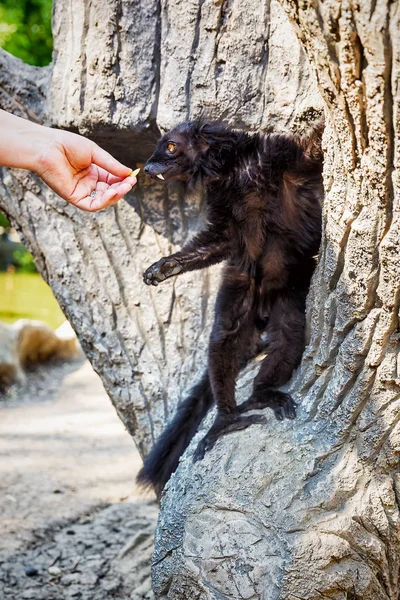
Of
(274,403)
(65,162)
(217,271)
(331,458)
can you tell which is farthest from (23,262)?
(331,458)

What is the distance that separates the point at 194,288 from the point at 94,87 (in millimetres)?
1092

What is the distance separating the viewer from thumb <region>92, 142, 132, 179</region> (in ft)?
9.44

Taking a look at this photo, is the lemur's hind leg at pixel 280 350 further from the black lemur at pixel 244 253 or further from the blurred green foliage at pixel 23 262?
the blurred green foliage at pixel 23 262

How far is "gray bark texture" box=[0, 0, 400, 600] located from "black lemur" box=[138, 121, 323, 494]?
15 cm

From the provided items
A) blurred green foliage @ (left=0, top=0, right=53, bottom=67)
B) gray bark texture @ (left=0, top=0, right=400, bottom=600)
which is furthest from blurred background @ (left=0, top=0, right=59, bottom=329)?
gray bark texture @ (left=0, top=0, right=400, bottom=600)

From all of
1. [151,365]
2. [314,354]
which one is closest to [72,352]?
[151,365]

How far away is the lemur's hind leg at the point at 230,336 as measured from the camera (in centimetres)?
304

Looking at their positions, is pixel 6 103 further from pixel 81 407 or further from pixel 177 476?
pixel 81 407

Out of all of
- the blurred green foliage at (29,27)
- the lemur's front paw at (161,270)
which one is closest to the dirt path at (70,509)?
the lemur's front paw at (161,270)

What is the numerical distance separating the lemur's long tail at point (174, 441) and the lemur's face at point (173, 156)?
39.0 inches

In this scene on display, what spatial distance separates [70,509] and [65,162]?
253cm

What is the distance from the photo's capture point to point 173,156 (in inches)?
128

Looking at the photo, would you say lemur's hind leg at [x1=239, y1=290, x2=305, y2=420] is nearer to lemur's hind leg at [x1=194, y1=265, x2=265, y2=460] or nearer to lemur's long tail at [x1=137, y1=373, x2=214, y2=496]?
lemur's hind leg at [x1=194, y1=265, x2=265, y2=460]

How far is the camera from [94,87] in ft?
11.2
